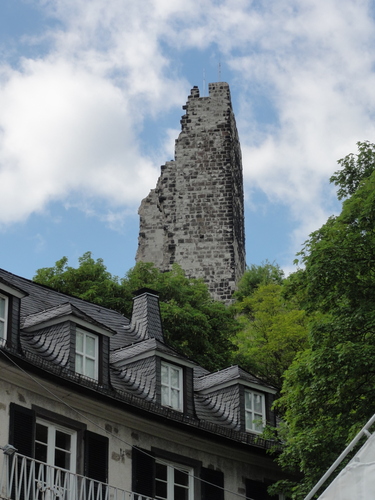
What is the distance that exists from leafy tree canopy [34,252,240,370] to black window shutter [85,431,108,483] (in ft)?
58.2

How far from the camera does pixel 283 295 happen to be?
1054 inches

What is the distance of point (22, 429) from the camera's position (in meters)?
20.9

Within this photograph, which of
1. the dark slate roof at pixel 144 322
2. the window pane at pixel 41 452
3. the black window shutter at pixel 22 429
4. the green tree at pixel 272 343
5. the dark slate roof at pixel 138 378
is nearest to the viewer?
the black window shutter at pixel 22 429

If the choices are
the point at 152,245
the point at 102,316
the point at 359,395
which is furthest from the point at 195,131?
the point at 359,395

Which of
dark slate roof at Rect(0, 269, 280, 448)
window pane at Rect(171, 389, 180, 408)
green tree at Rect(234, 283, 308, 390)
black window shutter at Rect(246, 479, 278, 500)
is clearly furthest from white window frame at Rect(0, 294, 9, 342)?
green tree at Rect(234, 283, 308, 390)

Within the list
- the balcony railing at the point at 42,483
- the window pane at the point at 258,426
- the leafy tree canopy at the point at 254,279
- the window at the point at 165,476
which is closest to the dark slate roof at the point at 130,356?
the window pane at the point at 258,426

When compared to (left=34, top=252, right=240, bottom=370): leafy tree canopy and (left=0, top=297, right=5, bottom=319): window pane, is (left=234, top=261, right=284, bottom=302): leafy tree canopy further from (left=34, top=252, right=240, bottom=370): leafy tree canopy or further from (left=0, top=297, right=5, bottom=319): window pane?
(left=0, top=297, right=5, bottom=319): window pane

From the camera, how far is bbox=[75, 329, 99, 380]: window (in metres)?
23.2

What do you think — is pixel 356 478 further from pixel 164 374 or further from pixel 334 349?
pixel 164 374

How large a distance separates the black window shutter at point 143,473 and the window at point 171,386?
5.13 feet

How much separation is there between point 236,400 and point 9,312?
697cm

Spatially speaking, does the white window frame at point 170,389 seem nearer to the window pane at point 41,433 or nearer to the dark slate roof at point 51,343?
the dark slate roof at point 51,343

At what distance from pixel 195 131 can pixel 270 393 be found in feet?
147

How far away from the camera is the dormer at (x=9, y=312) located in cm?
2147
